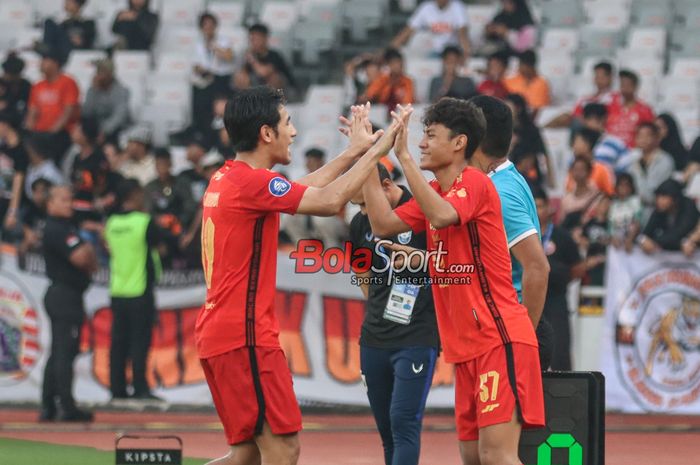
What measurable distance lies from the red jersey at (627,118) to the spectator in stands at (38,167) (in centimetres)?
648

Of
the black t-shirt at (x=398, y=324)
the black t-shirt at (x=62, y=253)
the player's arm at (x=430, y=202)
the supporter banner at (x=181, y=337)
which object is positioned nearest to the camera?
the player's arm at (x=430, y=202)

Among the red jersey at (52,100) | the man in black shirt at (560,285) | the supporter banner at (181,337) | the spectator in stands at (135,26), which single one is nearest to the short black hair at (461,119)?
the man in black shirt at (560,285)

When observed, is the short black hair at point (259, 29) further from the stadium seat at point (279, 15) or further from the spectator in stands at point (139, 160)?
the spectator in stands at point (139, 160)

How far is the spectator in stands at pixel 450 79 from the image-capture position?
1794cm

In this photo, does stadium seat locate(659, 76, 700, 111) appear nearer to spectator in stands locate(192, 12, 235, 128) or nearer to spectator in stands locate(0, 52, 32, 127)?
spectator in stands locate(192, 12, 235, 128)

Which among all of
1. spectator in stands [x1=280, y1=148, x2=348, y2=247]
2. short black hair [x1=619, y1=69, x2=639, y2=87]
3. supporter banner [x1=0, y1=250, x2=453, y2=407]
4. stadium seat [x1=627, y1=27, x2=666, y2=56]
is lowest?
supporter banner [x1=0, y1=250, x2=453, y2=407]

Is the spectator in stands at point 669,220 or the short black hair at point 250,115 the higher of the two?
the short black hair at point 250,115

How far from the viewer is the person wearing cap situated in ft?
48.4

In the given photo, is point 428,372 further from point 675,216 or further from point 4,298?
point 4,298

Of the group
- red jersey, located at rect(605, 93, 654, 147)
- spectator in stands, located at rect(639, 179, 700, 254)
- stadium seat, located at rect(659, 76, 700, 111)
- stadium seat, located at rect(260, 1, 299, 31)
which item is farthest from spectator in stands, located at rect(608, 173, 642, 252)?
stadium seat, located at rect(260, 1, 299, 31)

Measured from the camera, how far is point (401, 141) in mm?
7348

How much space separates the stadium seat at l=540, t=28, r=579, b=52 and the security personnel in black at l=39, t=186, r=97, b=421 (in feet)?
26.3

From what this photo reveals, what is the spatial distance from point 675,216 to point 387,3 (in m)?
7.92

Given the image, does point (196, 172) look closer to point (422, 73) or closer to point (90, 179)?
point (90, 179)
